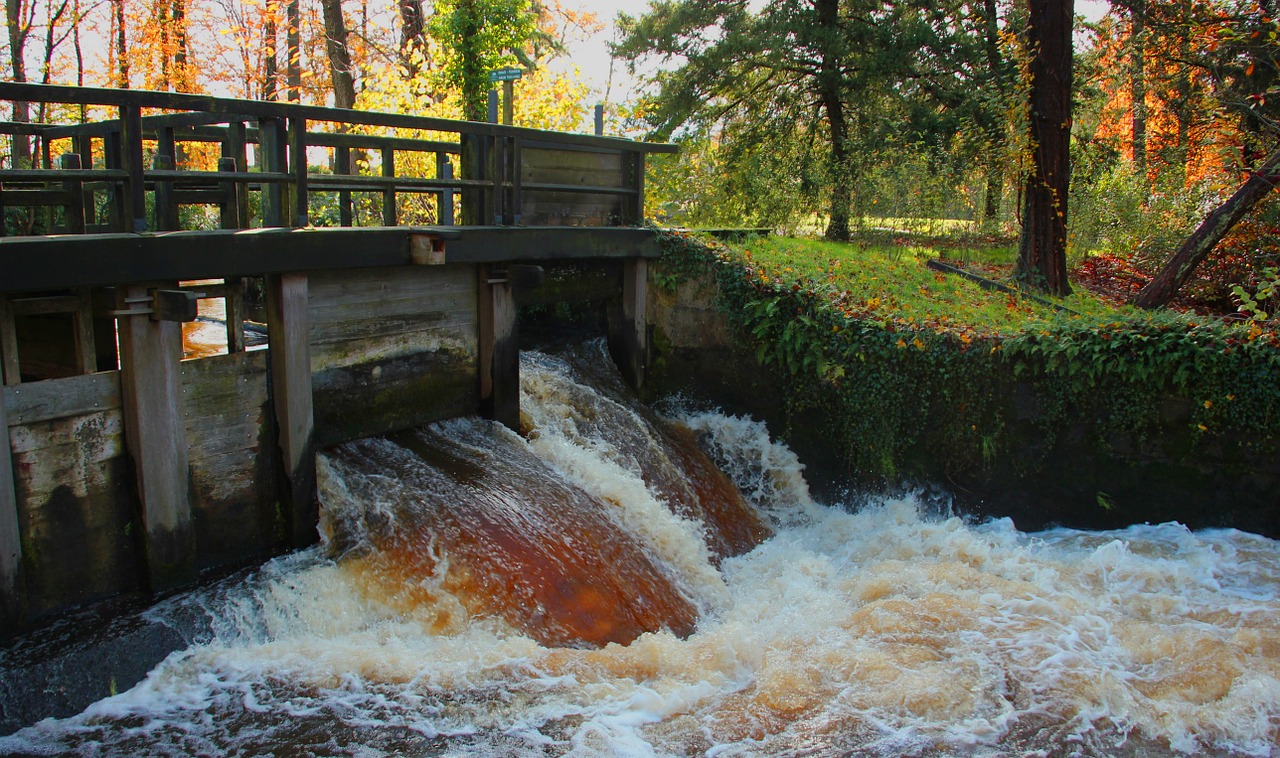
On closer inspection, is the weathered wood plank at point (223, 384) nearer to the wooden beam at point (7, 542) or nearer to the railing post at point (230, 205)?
the wooden beam at point (7, 542)

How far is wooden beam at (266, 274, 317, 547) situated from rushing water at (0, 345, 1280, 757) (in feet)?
0.75

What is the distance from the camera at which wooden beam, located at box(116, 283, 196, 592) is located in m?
6.50

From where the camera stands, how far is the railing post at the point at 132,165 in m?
6.36

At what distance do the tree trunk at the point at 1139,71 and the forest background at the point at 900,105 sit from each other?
65 millimetres

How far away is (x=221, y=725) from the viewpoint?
5.54 m

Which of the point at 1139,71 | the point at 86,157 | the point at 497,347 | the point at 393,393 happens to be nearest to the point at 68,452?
the point at 393,393

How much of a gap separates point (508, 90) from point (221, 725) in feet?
27.4

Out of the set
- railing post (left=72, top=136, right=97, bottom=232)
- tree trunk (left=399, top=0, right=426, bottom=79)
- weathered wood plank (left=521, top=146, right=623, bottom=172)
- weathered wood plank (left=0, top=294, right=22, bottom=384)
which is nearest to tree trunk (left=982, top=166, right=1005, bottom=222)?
weathered wood plank (left=521, top=146, right=623, bottom=172)

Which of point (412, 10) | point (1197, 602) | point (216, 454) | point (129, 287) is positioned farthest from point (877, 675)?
point (412, 10)

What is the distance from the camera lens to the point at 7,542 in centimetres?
589

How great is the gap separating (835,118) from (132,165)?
15.1 m

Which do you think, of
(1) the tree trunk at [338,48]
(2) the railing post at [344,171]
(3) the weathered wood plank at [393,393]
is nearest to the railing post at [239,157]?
(2) the railing post at [344,171]

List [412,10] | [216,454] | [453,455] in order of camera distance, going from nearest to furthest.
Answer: [216,454] → [453,455] → [412,10]

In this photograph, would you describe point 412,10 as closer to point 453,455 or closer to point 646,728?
point 453,455
